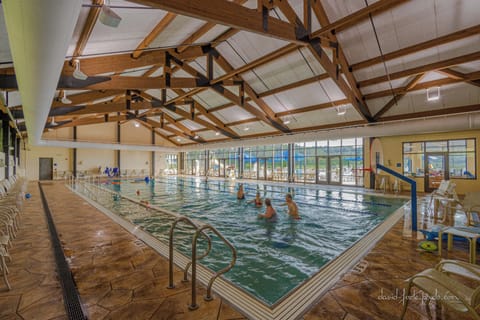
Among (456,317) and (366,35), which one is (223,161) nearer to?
(366,35)

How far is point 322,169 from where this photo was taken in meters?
13.5

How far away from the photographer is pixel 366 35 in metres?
5.95

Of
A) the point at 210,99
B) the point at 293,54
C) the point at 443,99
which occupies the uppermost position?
the point at 293,54

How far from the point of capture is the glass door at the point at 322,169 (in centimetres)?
1338

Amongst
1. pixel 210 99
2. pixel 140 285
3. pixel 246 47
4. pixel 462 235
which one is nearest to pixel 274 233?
pixel 462 235

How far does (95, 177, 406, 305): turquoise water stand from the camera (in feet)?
9.47

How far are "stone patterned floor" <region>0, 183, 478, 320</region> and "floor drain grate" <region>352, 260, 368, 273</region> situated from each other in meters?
0.05

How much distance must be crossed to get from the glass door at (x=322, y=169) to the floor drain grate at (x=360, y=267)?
36.4 ft

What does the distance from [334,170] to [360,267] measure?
36.5 feet

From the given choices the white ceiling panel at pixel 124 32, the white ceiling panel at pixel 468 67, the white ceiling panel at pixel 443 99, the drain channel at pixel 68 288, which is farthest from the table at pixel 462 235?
the white ceiling panel at pixel 443 99

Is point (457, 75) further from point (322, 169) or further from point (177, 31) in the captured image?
point (177, 31)

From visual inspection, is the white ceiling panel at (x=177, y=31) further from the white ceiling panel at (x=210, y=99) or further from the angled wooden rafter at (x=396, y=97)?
the angled wooden rafter at (x=396, y=97)

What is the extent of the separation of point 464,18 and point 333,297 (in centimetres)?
668

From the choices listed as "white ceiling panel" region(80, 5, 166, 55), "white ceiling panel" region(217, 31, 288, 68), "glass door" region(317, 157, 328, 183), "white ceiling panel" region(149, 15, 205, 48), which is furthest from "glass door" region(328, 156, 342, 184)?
"white ceiling panel" region(80, 5, 166, 55)
